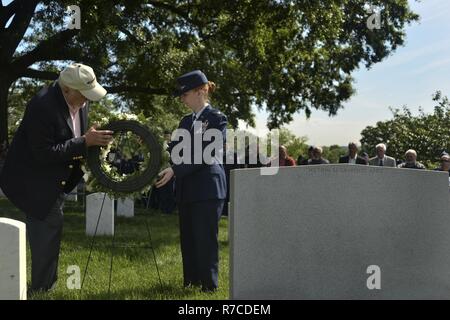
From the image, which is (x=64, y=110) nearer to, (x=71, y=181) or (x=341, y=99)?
(x=71, y=181)

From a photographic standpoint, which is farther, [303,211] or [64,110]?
[64,110]

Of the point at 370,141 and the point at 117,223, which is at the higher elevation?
the point at 370,141

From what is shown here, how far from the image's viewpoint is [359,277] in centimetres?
433

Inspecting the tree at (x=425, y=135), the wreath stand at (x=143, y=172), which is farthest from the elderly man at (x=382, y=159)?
the tree at (x=425, y=135)

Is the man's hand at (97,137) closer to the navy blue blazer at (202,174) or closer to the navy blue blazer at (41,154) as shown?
the navy blue blazer at (41,154)

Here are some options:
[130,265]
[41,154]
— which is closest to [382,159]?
[130,265]

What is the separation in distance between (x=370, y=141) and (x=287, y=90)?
42.5 metres

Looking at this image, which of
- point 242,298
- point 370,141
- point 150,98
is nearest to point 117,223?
point 242,298

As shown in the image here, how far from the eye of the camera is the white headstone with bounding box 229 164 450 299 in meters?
4.20

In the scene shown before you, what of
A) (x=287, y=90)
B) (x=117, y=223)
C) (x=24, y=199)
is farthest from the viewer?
(x=287, y=90)

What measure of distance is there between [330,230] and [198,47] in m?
14.4

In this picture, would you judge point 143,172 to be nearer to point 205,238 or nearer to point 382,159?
point 205,238

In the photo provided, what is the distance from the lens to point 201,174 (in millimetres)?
5250

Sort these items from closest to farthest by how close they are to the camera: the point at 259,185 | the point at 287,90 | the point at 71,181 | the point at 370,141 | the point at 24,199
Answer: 1. the point at 259,185
2. the point at 24,199
3. the point at 71,181
4. the point at 287,90
5. the point at 370,141
